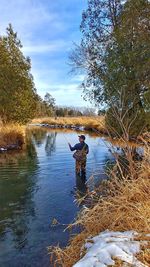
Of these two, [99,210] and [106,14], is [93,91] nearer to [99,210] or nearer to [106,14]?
[106,14]

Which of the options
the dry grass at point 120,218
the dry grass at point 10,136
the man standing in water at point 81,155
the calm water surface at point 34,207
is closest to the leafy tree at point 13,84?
the dry grass at point 10,136

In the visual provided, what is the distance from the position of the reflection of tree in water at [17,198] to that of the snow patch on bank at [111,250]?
297cm

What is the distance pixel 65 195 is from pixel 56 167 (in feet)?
16.5

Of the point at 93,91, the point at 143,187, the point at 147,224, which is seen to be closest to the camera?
the point at 147,224

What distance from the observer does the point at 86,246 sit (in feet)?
14.1

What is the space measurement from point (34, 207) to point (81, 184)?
3.09 metres

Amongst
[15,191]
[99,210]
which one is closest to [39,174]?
[15,191]

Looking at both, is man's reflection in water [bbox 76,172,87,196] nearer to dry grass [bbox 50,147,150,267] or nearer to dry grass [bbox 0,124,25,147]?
dry grass [bbox 50,147,150,267]

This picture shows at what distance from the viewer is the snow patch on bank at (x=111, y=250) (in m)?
3.61

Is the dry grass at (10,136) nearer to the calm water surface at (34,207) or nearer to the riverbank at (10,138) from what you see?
the riverbank at (10,138)

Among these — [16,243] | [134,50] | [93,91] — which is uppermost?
[134,50]

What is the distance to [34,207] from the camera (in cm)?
930

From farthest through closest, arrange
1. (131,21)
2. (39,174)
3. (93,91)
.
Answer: (93,91) < (131,21) < (39,174)

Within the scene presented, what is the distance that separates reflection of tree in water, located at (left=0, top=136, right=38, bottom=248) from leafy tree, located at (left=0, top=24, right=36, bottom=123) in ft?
43.0
